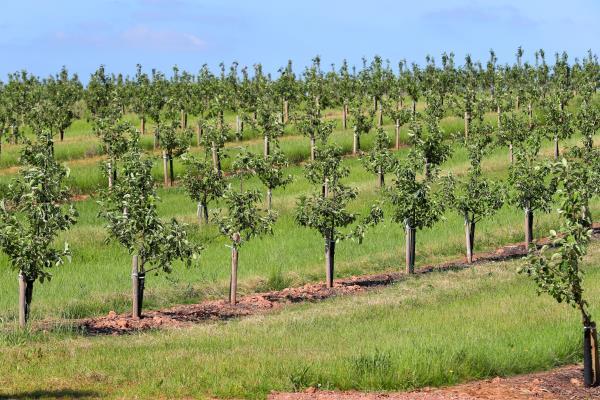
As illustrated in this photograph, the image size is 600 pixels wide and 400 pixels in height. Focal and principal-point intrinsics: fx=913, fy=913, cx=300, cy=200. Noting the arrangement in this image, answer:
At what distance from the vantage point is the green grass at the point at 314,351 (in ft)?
64.5

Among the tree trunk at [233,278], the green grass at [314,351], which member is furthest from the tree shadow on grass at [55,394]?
the tree trunk at [233,278]

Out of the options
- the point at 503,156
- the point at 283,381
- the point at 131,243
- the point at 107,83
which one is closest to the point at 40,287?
the point at 131,243

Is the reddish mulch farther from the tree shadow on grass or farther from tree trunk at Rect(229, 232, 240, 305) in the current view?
tree trunk at Rect(229, 232, 240, 305)

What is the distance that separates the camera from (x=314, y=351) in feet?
73.3

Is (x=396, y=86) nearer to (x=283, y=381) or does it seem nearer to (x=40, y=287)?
(x=40, y=287)

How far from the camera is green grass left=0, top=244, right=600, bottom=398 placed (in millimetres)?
19656

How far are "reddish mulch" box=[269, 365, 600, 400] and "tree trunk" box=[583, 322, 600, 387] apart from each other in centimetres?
24

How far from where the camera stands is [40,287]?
35.8m

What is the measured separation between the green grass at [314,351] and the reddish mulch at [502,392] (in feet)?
1.19

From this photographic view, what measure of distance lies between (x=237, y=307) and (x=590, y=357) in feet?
47.5

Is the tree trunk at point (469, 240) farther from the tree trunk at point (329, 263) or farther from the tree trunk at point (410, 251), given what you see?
the tree trunk at point (329, 263)

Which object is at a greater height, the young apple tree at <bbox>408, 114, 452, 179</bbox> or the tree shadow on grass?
the young apple tree at <bbox>408, 114, 452, 179</bbox>

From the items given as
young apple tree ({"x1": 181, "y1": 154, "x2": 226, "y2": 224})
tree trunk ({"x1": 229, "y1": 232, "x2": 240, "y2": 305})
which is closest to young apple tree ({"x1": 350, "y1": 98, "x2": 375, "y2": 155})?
young apple tree ({"x1": 181, "y1": 154, "x2": 226, "y2": 224})

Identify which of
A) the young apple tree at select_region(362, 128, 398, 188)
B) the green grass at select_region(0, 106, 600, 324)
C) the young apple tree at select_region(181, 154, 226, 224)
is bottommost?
the green grass at select_region(0, 106, 600, 324)
